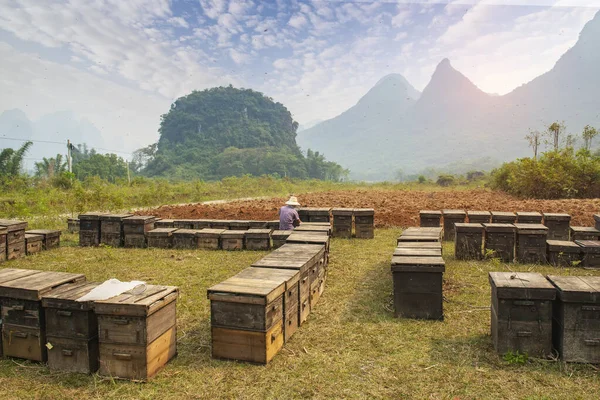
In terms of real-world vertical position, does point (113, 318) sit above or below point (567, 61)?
below

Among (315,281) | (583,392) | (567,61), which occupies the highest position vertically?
(567,61)

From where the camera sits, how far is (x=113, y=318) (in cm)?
453

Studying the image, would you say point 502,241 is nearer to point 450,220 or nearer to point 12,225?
point 450,220

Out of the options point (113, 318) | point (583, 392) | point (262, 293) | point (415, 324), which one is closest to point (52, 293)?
point (113, 318)

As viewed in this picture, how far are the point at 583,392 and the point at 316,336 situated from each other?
10.6 ft

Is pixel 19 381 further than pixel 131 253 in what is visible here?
No

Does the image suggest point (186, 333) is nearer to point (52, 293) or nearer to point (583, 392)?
point (52, 293)

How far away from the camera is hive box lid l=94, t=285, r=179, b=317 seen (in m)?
4.40

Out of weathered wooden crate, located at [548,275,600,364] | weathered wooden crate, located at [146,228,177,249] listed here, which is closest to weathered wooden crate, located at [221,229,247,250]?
weathered wooden crate, located at [146,228,177,249]

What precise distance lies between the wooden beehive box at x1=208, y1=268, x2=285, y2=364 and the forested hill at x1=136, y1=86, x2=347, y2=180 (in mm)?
73902

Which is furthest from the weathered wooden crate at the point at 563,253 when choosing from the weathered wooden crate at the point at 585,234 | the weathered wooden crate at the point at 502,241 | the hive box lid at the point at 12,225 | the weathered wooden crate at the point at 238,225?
the hive box lid at the point at 12,225

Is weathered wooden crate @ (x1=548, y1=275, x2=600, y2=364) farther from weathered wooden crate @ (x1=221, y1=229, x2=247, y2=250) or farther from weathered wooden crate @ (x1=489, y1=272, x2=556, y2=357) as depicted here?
weathered wooden crate @ (x1=221, y1=229, x2=247, y2=250)

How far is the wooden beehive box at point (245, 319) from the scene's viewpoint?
4.79m

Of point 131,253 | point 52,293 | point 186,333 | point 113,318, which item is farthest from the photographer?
point 131,253
